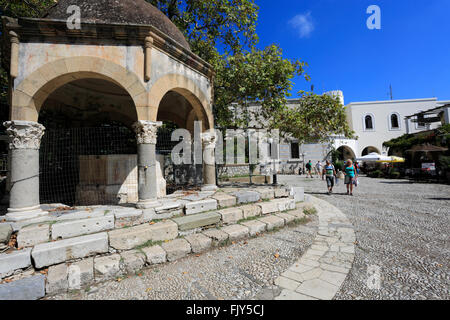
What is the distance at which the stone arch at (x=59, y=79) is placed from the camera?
3.70m

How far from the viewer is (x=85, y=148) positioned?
7.40 m

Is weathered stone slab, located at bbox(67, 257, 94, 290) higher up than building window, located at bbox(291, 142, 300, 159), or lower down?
lower down

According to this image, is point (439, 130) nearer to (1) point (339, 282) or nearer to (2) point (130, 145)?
(1) point (339, 282)

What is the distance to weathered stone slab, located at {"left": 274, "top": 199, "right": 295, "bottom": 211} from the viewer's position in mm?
5662

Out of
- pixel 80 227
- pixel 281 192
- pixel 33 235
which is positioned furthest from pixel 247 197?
pixel 33 235

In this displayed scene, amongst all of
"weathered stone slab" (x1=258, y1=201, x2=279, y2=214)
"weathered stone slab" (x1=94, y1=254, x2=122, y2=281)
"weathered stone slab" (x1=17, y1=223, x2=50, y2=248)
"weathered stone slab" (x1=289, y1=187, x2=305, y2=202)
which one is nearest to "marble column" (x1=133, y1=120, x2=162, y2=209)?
"weathered stone slab" (x1=94, y1=254, x2=122, y2=281)

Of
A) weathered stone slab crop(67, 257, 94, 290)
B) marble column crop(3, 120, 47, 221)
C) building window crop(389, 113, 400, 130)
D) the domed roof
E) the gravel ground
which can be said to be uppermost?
building window crop(389, 113, 400, 130)

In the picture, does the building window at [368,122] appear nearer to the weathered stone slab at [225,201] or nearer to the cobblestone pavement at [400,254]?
the cobblestone pavement at [400,254]

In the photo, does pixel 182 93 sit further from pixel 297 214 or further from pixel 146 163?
pixel 297 214

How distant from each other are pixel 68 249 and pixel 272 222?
3991mm

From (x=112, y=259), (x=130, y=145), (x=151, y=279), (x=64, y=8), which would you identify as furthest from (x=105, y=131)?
(x=151, y=279)

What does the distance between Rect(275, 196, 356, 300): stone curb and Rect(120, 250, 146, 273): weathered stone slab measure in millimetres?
2104

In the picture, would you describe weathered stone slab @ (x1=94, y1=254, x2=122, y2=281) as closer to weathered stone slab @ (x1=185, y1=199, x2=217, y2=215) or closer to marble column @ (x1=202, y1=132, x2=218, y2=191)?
weathered stone slab @ (x1=185, y1=199, x2=217, y2=215)

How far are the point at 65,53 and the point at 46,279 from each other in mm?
4138
